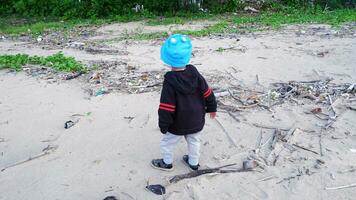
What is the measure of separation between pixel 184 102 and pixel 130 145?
1.27 metres

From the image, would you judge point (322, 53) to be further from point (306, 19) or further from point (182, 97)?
point (306, 19)

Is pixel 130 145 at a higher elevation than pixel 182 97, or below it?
below

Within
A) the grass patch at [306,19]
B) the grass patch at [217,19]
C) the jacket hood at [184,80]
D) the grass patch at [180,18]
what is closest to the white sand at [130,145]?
the jacket hood at [184,80]

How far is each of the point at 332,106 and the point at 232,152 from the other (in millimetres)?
2002

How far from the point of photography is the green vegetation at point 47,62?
769 centimetres

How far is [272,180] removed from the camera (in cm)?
371

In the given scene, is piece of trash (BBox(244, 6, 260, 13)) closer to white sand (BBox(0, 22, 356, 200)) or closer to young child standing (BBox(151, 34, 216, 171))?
white sand (BBox(0, 22, 356, 200))

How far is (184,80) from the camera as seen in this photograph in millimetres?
3467

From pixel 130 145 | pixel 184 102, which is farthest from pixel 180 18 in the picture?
pixel 184 102

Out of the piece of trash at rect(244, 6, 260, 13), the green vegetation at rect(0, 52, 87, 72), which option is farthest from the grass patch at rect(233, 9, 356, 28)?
the green vegetation at rect(0, 52, 87, 72)

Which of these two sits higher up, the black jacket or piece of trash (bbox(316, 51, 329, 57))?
the black jacket

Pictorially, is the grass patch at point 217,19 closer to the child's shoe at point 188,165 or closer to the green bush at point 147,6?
the green bush at point 147,6

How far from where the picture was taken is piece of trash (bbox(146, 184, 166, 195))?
3551 millimetres

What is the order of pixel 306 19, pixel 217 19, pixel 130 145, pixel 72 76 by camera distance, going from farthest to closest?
pixel 217 19 → pixel 306 19 → pixel 72 76 → pixel 130 145
